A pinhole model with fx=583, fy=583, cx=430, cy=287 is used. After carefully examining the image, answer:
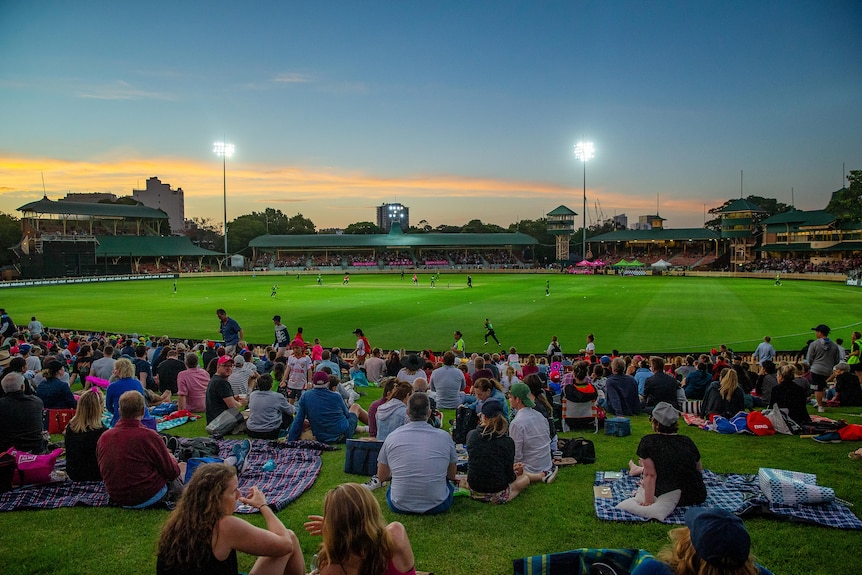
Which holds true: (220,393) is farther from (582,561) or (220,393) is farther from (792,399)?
(792,399)

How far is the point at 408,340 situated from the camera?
24391mm

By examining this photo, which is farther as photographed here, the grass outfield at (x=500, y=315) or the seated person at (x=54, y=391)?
the grass outfield at (x=500, y=315)

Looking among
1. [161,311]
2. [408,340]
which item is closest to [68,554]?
[408,340]

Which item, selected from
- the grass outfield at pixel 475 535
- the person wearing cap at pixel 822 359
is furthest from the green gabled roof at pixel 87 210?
the person wearing cap at pixel 822 359

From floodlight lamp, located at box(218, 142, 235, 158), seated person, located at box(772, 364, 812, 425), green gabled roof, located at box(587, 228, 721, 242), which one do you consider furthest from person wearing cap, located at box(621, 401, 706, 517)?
green gabled roof, located at box(587, 228, 721, 242)

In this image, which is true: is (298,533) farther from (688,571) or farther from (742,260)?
(742,260)

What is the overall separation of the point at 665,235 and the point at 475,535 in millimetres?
112480

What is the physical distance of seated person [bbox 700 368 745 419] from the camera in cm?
993

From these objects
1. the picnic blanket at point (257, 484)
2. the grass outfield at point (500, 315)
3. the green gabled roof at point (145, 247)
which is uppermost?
the green gabled roof at point (145, 247)

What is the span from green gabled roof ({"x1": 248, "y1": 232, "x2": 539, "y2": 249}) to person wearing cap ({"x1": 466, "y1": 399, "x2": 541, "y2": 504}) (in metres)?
103

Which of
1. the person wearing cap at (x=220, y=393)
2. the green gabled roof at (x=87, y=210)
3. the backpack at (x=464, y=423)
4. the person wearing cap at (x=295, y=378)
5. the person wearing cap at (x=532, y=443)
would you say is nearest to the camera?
the person wearing cap at (x=532, y=443)

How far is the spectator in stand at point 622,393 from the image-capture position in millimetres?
11016

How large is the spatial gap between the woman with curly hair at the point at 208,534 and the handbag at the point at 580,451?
16.2 feet

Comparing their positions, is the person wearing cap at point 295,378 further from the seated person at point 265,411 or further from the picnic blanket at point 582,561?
the picnic blanket at point 582,561
